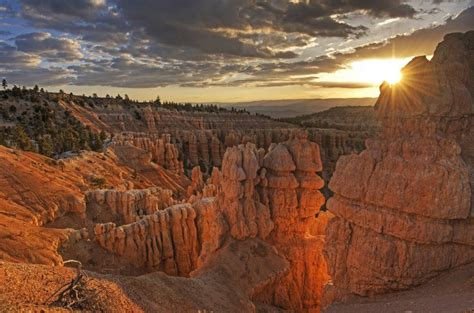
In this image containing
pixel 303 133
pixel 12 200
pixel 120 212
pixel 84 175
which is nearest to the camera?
pixel 303 133

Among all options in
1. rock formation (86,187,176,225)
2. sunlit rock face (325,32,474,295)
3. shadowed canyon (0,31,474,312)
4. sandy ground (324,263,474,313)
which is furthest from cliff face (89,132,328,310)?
rock formation (86,187,176,225)

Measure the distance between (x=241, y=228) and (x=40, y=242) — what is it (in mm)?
9494

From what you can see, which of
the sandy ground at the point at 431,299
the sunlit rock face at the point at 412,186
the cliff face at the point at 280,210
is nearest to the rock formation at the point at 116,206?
the cliff face at the point at 280,210

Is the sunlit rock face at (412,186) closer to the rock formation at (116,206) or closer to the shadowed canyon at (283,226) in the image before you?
the shadowed canyon at (283,226)

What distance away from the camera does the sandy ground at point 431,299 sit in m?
8.18

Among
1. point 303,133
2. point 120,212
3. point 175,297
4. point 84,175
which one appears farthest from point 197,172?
point 175,297

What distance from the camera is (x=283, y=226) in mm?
18203

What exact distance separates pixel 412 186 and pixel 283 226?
7991 mm

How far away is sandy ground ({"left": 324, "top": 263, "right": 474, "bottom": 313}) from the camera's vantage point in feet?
26.8

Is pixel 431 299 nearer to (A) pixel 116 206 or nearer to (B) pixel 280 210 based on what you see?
(B) pixel 280 210

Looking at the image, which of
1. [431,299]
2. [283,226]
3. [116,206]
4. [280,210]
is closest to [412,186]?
[431,299]

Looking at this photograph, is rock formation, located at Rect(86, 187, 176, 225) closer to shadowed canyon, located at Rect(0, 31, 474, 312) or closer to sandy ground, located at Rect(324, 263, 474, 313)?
shadowed canyon, located at Rect(0, 31, 474, 312)

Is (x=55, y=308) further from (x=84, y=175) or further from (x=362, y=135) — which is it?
(x=362, y=135)

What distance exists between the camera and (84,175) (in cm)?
3369
